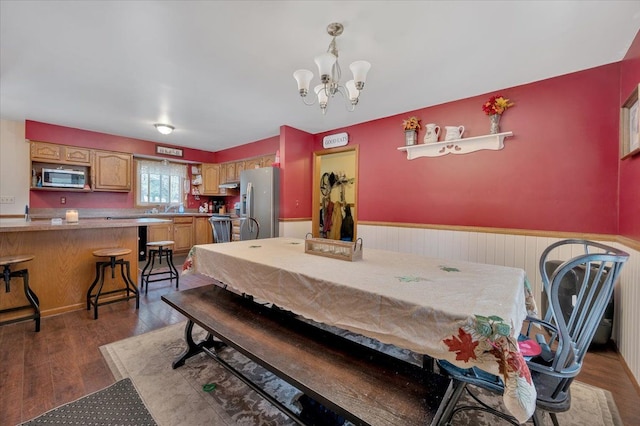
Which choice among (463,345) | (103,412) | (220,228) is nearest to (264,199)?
(220,228)

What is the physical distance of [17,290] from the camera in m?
2.50

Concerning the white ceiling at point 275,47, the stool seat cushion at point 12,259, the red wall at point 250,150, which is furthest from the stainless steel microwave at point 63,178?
the stool seat cushion at point 12,259

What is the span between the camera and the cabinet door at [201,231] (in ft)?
19.5

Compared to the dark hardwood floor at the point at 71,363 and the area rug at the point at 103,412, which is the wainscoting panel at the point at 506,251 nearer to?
the dark hardwood floor at the point at 71,363

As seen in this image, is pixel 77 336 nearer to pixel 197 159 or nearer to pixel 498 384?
pixel 498 384

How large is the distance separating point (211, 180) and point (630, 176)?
6535 millimetres

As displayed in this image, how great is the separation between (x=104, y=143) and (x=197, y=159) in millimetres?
1693

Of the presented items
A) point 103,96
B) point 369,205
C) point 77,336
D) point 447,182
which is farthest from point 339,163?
point 77,336

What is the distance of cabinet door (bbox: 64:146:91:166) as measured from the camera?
4.45 meters

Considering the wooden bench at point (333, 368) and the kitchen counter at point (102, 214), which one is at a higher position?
the kitchen counter at point (102, 214)

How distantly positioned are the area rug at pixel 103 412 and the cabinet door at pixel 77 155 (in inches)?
179

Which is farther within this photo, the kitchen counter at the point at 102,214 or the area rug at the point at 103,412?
the kitchen counter at the point at 102,214

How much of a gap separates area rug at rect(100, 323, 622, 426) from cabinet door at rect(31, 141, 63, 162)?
4003mm

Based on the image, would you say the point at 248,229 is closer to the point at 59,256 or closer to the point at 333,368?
the point at 59,256
